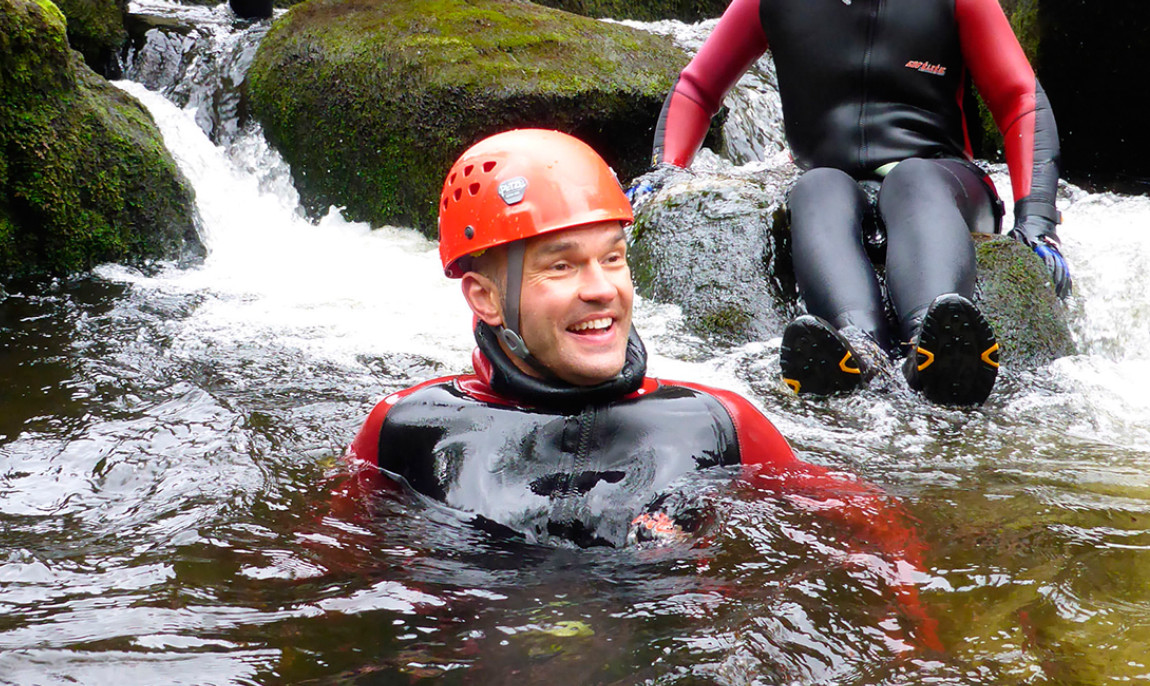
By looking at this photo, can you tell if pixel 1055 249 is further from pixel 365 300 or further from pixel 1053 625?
pixel 365 300

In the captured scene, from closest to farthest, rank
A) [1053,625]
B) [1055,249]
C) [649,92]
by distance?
[1053,625]
[1055,249]
[649,92]

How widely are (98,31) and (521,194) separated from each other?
8.36m

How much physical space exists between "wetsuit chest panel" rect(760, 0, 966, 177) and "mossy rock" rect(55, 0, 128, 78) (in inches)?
273

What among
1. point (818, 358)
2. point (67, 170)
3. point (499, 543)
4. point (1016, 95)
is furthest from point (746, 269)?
point (67, 170)

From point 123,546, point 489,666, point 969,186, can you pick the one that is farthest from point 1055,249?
point 123,546

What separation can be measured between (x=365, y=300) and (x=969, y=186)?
341cm

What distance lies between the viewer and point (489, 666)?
2066 mm

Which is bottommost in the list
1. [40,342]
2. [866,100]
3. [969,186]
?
[40,342]

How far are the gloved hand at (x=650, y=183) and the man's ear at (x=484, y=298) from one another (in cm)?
272

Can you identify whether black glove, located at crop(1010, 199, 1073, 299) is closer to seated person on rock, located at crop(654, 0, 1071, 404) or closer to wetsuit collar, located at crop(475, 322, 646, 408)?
seated person on rock, located at crop(654, 0, 1071, 404)

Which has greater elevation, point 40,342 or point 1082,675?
point 40,342

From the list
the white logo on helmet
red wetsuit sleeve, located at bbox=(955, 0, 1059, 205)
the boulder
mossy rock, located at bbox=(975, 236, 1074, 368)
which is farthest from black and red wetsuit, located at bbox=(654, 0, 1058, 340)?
the white logo on helmet

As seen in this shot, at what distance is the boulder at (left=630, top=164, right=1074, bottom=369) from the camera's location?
4582mm

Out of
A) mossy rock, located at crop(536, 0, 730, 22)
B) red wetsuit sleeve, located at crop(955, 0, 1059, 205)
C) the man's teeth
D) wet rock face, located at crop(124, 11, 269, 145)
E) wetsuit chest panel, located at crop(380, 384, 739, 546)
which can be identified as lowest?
wetsuit chest panel, located at crop(380, 384, 739, 546)
